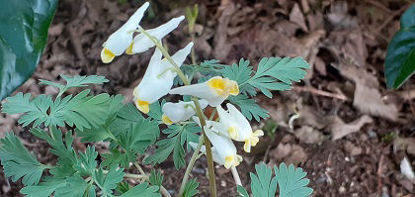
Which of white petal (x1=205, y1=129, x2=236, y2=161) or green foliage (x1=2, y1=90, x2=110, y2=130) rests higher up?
green foliage (x1=2, y1=90, x2=110, y2=130)

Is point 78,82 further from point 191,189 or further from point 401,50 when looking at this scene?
point 401,50

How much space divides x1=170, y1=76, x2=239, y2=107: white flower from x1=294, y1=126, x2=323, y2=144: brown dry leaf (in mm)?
1025

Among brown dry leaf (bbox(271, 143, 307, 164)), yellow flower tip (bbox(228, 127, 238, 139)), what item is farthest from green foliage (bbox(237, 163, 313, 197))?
brown dry leaf (bbox(271, 143, 307, 164))

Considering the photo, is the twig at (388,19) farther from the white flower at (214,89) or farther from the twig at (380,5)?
the white flower at (214,89)

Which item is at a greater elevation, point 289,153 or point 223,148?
point 223,148

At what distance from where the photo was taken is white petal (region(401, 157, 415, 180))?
5.31 ft

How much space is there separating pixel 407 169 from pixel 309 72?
1.52 ft

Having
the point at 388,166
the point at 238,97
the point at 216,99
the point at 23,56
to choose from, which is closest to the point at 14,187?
the point at 23,56

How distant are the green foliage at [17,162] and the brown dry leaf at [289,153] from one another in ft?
2.93

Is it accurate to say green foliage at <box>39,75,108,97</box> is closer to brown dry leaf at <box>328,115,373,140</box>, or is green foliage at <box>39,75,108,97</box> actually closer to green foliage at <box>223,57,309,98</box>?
green foliage at <box>223,57,309,98</box>

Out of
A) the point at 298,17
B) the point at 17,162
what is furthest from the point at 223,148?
the point at 298,17

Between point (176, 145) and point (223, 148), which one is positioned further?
point (176, 145)

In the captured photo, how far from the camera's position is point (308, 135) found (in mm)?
1737

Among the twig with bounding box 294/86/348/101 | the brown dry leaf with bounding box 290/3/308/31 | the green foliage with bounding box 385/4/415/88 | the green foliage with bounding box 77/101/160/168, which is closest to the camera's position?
the green foliage with bounding box 77/101/160/168
